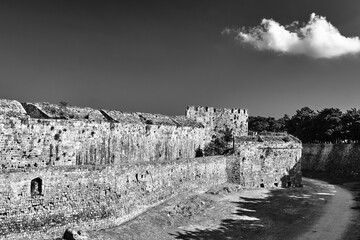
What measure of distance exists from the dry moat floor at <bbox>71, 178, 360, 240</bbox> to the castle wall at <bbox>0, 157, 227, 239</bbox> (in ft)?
2.70

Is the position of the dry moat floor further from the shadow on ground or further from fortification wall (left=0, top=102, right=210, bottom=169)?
fortification wall (left=0, top=102, right=210, bottom=169)

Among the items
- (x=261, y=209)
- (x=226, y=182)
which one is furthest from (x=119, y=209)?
(x=226, y=182)

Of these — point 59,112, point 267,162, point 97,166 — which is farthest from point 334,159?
point 97,166

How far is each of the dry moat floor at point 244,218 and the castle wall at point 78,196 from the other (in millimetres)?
824

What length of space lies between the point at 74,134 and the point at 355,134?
47267 millimetres

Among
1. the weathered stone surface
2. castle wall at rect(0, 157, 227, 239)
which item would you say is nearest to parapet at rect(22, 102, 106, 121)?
castle wall at rect(0, 157, 227, 239)

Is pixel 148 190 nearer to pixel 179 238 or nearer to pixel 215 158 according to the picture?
pixel 179 238

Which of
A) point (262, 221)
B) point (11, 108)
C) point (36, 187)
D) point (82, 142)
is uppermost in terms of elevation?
point (11, 108)

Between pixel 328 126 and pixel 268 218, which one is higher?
pixel 328 126

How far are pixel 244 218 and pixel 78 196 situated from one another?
33.9ft

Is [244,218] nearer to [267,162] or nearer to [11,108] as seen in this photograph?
[267,162]

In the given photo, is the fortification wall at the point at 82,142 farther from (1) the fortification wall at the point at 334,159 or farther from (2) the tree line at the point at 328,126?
(2) the tree line at the point at 328,126

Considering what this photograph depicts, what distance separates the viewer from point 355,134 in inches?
2192

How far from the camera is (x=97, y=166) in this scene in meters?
18.0
